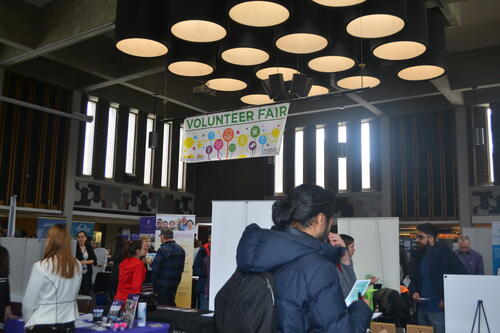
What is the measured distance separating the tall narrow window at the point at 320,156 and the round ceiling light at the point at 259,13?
10198 mm

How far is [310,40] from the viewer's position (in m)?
6.31

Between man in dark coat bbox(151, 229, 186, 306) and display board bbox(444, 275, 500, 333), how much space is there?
415 cm

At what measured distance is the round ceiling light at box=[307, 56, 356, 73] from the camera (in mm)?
6934

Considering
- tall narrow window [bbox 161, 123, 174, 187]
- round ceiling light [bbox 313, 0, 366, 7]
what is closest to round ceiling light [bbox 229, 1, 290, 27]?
round ceiling light [bbox 313, 0, 366, 7]

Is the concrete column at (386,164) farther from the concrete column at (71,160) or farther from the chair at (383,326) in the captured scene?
the chair at (383,326)

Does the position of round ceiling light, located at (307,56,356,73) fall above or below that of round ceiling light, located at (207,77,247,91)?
above

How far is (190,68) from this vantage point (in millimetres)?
7211

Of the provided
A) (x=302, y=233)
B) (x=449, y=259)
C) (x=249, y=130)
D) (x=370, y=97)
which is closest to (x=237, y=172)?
(x=370, y=97)

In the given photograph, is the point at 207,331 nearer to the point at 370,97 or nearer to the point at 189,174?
the point at 370,97

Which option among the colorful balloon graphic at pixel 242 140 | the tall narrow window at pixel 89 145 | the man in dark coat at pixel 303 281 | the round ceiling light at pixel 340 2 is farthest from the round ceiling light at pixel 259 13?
the tall narrow window at pixel 89 145

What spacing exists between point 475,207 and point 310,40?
8893 mm

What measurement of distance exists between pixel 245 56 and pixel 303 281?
17.9ft

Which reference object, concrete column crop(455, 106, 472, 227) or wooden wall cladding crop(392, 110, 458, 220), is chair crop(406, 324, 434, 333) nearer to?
concrete column crop(455, 106, 472, 227)

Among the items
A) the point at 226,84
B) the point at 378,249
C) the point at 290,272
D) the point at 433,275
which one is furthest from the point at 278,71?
the point at 290,272
